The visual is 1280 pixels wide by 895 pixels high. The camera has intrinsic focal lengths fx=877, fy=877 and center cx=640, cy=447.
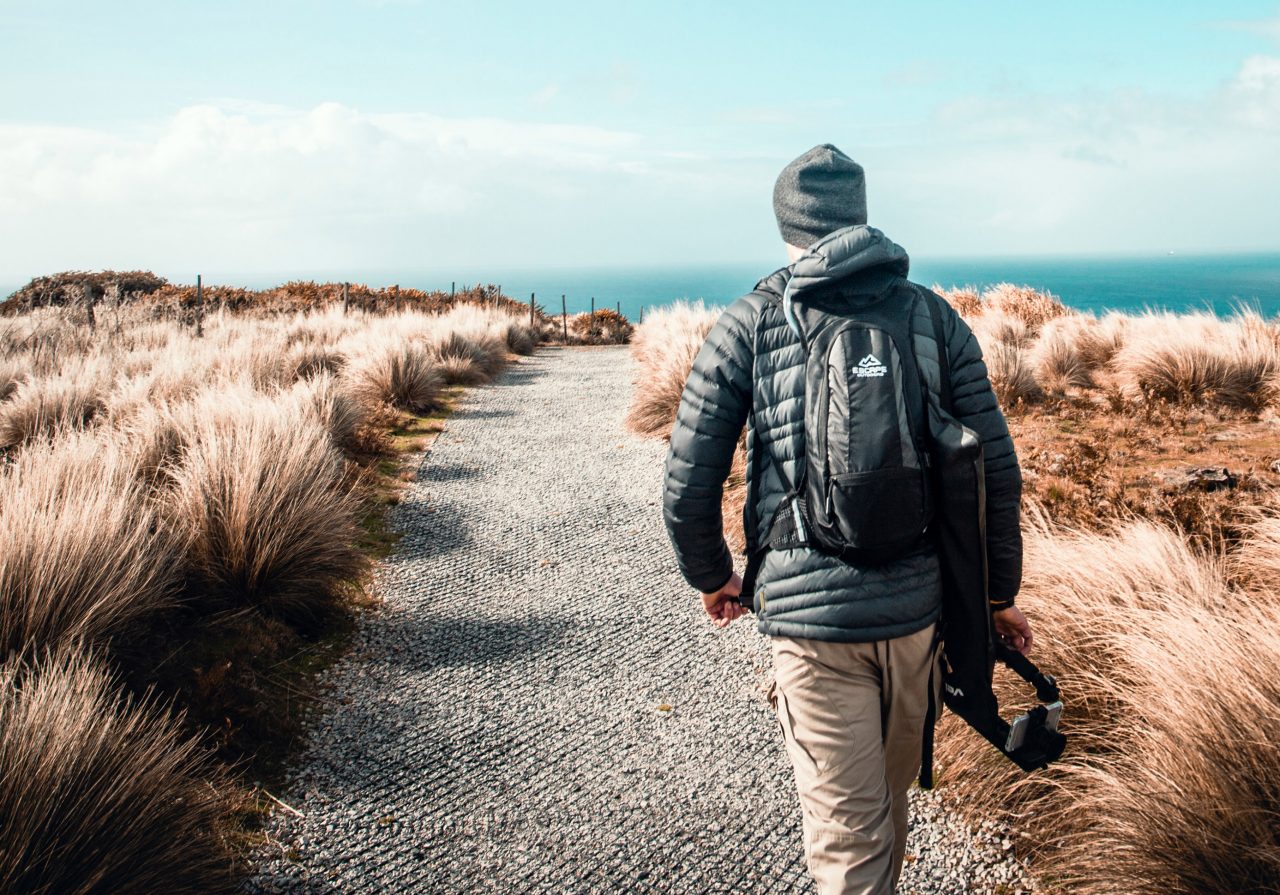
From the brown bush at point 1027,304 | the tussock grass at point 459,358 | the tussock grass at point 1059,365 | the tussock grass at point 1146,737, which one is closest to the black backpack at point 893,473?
the tussock grass at point 1146,737

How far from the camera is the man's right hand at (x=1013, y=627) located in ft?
7.12

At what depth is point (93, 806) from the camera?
2.34 meters

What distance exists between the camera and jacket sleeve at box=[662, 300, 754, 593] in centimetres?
198

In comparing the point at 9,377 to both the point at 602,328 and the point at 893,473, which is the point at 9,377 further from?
the point at 602,328

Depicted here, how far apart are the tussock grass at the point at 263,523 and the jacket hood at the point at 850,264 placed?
135 inches

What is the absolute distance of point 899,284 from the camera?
193 centimetres

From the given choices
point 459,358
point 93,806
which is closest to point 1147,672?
point 93,806

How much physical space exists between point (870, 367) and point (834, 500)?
0.28 meters

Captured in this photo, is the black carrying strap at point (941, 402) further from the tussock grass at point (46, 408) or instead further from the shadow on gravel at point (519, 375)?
the shadow on gravel at point (519, 375)

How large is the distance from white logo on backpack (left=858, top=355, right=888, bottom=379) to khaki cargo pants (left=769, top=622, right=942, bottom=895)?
23.2 inches

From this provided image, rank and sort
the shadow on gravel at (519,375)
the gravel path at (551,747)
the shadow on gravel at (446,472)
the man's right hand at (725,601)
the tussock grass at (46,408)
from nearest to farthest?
the man's right hand at (725,601) < the gravel path at (551,747) < the tussock grass at (46,408) < the shadow on gravel at (446,472) < the shadow on gravel at (519,375)

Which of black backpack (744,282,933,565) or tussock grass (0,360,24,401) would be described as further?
tussock grass (0,360,24,401)

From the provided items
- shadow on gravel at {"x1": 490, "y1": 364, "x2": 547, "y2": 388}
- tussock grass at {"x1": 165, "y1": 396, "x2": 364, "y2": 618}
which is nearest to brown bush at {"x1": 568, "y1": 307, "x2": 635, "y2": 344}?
shadow on gravel at {"x1": 490, "y1": 364, "x2": 547, "y2": 388}

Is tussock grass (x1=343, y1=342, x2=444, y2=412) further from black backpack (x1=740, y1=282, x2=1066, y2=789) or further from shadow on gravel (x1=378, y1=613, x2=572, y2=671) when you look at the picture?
black backpack (x1=740, y1=282, x2=1066, y2=789)
